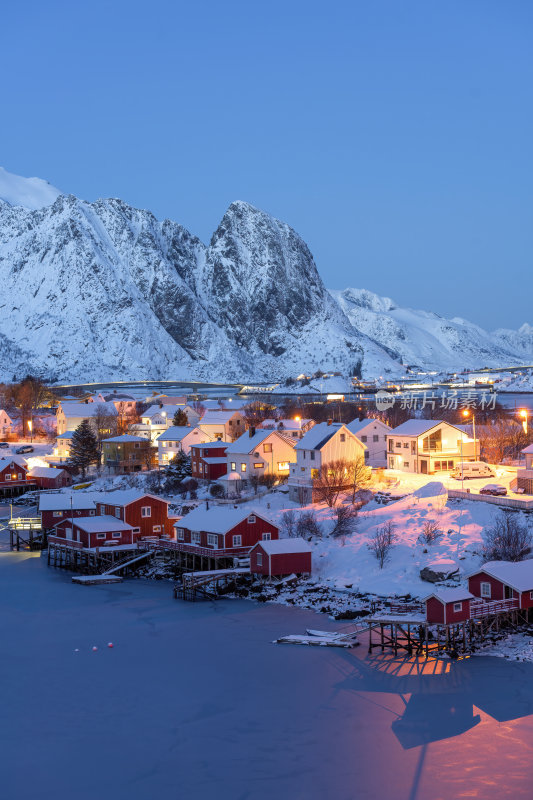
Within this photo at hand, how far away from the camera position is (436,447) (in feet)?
177

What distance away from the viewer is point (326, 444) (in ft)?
175

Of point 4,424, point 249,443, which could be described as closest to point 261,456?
point 249,443

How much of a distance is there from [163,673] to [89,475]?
4703 cm

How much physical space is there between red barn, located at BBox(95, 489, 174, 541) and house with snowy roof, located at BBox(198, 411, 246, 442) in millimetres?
31333

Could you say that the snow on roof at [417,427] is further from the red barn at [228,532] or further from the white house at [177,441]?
the white house at [177,441]

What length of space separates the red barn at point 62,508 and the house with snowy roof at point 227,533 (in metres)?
9.88

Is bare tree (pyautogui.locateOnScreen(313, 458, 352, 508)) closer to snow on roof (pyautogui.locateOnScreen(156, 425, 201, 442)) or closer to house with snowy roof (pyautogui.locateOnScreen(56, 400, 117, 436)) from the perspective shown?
snow on roof (pyautogui.locateOnScreen(156, 425, 201, 442))

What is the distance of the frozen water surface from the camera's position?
67.4 feet

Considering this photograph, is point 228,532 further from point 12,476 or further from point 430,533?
point 12,476

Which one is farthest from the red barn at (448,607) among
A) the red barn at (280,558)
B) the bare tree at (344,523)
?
the bare tree at (344,523)

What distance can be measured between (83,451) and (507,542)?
152 ft

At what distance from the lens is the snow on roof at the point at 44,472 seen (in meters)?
69.3

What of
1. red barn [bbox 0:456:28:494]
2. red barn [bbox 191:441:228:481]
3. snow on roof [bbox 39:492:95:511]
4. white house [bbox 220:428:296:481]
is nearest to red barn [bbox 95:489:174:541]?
snow on roof [bbox 39:492:95:511]

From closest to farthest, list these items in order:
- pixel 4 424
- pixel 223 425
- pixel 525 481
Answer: pixel 525 481
pixel 223 425
pixel 4 424
